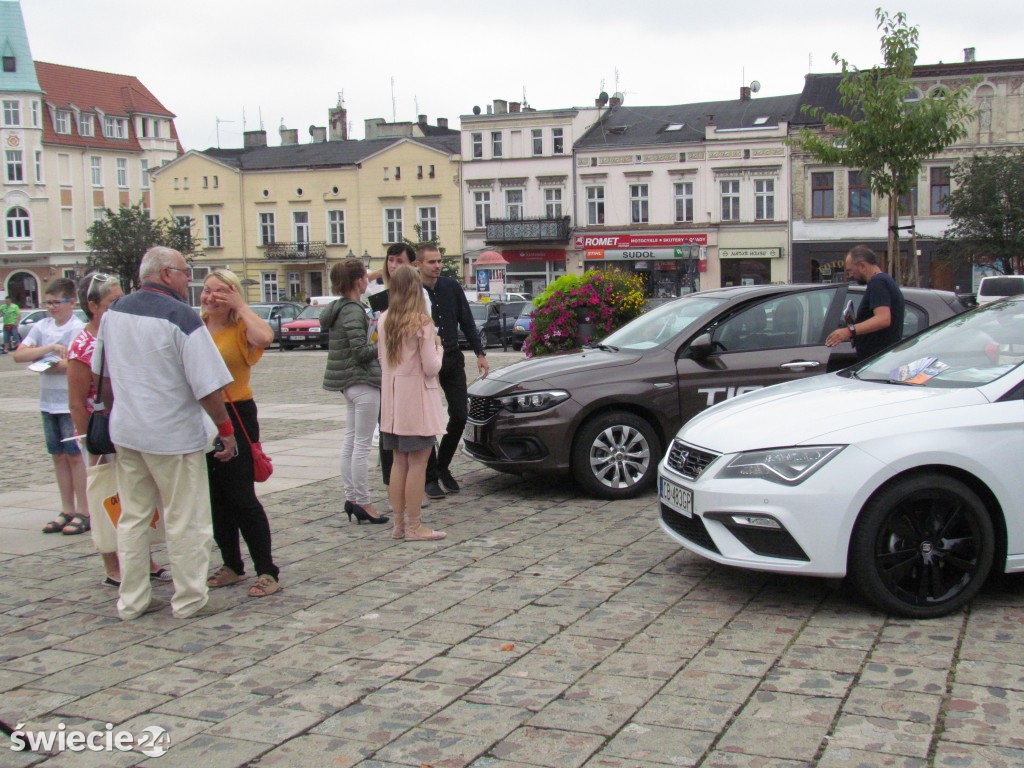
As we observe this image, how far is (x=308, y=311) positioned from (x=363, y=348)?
31145mm

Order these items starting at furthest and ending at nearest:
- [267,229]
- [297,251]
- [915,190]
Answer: [267,229] → [297,251] → [915,190]

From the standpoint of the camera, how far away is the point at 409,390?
7.05m

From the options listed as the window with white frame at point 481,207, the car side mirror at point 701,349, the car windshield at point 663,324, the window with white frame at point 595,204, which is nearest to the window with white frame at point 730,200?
the window with white frame at point 595,204

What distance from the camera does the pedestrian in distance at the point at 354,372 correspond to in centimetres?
757

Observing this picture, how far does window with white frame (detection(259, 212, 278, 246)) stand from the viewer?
6375 cm

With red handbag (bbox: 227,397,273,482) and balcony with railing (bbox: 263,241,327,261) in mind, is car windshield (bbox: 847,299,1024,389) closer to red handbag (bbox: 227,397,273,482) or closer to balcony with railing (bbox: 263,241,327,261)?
red handbag (bbox: 227,397,273,482)

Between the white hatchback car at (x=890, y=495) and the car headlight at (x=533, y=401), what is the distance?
2822 millimetres

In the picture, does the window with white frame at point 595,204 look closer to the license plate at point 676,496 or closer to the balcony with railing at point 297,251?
the balcony with railing at point 297,251

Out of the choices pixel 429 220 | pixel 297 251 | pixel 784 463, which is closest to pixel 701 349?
pixel 784 463

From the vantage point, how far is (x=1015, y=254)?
3950 centimetres

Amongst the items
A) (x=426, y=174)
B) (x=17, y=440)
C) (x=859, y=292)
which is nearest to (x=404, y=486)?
(x=859, y=292)

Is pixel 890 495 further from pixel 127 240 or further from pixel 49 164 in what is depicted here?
pixel 49 164

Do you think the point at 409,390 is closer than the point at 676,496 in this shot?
No

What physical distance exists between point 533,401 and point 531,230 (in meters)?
49.5
